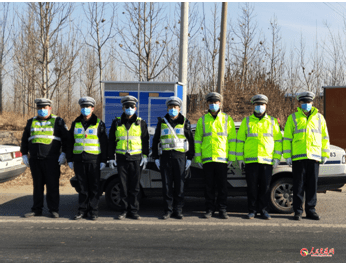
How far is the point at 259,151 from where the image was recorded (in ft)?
20.2

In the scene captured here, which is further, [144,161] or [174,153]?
[144,161]

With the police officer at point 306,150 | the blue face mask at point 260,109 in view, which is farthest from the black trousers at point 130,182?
the police officer at point 306,150

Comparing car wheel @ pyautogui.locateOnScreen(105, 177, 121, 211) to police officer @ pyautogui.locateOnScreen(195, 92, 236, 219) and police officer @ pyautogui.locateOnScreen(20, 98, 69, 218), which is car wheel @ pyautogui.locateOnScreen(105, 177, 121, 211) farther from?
police officer @ pyautogui.locateOnScreen(195, 92, 236, 219)

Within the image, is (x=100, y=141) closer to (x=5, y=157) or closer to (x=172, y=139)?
(x=172, y=139)

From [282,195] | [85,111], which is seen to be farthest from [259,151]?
[85,111]

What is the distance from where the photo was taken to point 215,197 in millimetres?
6617

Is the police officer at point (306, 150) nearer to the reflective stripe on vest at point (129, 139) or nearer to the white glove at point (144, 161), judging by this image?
the white glove at point (144, 161)

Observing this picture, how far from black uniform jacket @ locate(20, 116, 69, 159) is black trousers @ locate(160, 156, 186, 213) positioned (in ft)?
5.62

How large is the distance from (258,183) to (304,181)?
74 cm

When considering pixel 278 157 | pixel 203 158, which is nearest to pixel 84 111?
pixel 203 158

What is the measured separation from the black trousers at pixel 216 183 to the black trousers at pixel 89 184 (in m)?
1.80

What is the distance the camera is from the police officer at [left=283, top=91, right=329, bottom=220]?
6156 millimetres

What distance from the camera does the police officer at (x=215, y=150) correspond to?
6301 mm

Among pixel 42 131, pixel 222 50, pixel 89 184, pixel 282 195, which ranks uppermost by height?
pixel 222 50
